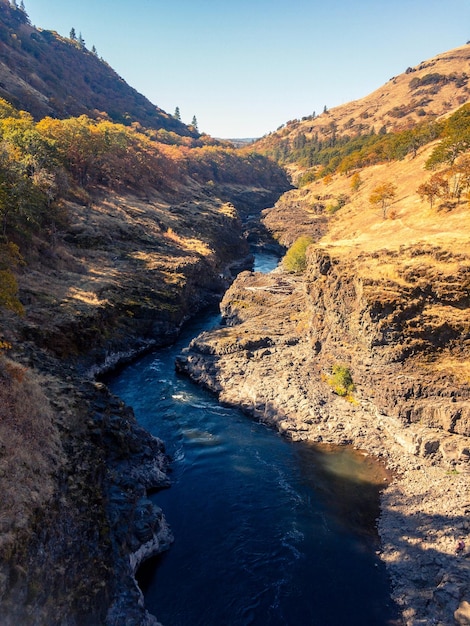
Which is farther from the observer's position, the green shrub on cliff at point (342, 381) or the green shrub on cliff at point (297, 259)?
the green shrub on cliff at point (297, 259)

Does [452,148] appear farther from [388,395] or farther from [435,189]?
[388,395]

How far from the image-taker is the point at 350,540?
26.5m

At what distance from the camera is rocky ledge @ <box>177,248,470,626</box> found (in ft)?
80.0

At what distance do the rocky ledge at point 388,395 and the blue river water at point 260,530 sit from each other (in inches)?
71.7

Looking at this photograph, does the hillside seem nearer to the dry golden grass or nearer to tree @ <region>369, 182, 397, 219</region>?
tree @ <region>369, 182, 397, 219</region>

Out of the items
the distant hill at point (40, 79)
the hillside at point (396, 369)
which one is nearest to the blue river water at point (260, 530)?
the hillside at point (396, 369)

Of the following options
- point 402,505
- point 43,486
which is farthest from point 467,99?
point 43,486

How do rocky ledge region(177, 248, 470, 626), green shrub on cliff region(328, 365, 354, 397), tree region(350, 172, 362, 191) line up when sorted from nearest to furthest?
1. rocky ledge region(177, 248, 470, 626)
2. green shrub on cliff region(328, 365, 354, 397)
3. tree region(350, 172, 362, 191)

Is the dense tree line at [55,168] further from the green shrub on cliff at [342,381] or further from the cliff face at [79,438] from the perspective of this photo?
the green shrub on cliff at [342,381]

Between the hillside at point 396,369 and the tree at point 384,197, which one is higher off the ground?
the tree at point 384,197

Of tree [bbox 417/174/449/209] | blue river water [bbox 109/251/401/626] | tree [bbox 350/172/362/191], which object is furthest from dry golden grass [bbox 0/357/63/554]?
tree [bbox 350/172/362/191]

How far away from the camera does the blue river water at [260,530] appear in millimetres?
22031

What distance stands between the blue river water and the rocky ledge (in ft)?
5.97

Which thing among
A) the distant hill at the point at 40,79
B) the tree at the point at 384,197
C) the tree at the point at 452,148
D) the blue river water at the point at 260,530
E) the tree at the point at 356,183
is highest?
the distant hill at the point at 40,79
